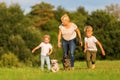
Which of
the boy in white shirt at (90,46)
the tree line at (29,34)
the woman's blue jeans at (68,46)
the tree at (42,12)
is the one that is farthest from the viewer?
the tree at (42,12)

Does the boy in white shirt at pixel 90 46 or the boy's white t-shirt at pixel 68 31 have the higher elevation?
the boy's white t-shirt at pixel 68 31

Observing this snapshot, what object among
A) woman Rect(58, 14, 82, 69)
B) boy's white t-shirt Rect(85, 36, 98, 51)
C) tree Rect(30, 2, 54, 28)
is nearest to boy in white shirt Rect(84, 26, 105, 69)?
boy's white t-shirt Rect(85, 36, 98, 51)

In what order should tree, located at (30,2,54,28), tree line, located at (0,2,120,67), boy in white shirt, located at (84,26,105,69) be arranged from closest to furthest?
1. boy in white shirt, located at (84,26,105,69)
2. tree line, located at (0,2,120,67)
3. tree, located at (30,2,54,28)

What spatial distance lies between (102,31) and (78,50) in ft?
15.1

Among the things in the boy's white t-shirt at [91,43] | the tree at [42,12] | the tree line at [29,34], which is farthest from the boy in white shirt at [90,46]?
the tree at [42,12]

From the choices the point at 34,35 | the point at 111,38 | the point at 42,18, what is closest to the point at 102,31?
the point at 111,38

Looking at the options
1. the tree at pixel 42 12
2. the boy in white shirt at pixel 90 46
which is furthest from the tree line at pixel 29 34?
the boy in white shirt at pixel 90 46

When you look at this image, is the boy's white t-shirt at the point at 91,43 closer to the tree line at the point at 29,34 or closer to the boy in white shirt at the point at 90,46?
the boy in white shirt at the point at 90,46

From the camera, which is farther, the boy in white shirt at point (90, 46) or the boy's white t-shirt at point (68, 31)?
the boy in white shirt at point (90, 46)

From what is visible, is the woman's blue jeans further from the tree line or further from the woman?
the tree line

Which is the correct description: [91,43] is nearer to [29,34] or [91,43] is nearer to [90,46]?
[90,46]

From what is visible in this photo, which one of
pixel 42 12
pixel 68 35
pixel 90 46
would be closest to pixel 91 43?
pixel 90 46

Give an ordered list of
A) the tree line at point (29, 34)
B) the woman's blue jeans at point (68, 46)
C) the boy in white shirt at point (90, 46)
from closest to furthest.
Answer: the woman's blue jeans at point (68, 46) → the boy in white shirt at point (90, 46) → the tree line at point (29, 34)

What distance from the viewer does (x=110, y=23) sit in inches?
2601
